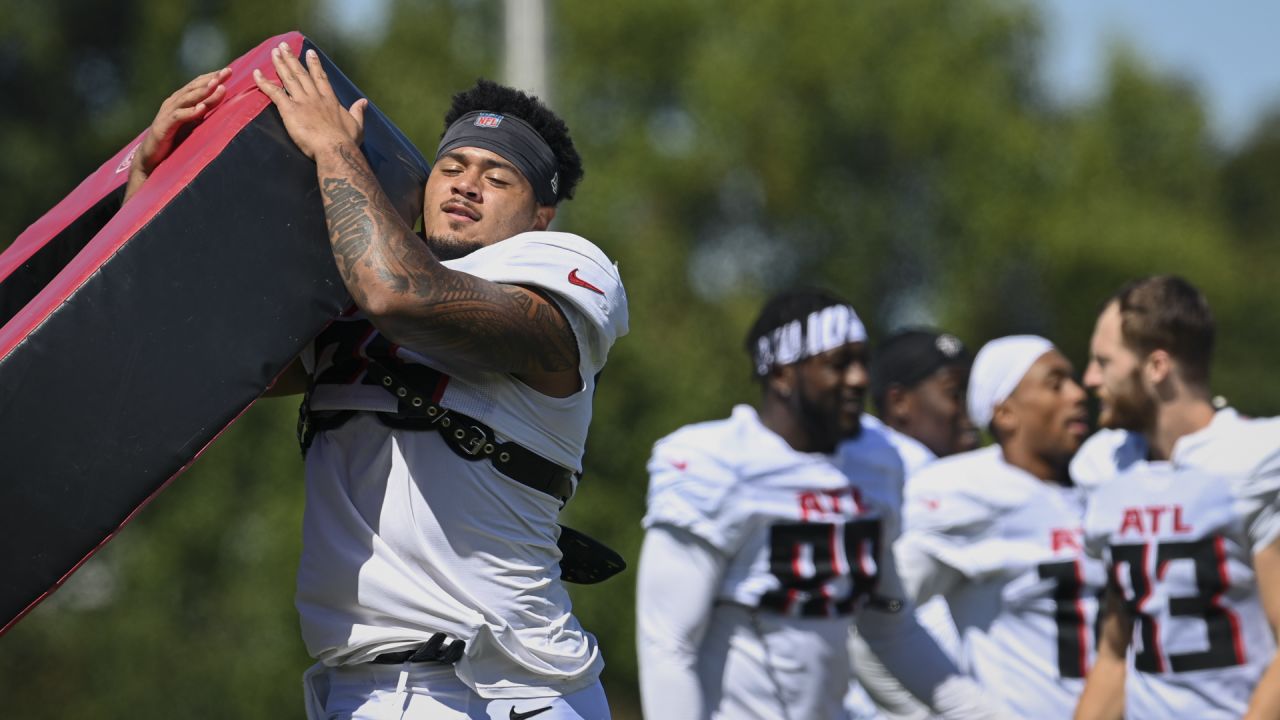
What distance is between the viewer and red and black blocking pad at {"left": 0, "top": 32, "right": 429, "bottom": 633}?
3062mm

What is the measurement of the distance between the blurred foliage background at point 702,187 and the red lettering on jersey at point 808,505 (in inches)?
459

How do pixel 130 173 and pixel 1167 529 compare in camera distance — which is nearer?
pixel 130 173

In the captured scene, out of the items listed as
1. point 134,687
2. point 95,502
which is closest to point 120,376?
point 95,502

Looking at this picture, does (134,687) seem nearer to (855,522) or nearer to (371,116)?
(855,522)

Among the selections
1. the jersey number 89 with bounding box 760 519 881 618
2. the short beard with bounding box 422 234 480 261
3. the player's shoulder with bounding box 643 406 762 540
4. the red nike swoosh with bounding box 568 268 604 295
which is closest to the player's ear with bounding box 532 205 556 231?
the short beard with bounding box 422 234 480 261

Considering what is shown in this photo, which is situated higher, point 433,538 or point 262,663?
point 262,663

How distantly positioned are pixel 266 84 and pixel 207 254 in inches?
15.9

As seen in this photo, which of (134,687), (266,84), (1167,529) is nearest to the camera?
(266,84)

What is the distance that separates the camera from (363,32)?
23078 millimetres

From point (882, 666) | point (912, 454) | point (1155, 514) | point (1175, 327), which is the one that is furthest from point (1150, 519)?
point (912, 454)

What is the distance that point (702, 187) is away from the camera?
24.6 metres

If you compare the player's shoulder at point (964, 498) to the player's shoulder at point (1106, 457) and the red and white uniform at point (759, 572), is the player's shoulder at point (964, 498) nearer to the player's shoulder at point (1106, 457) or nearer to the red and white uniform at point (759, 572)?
the player's shoulder at point (1106, 457)

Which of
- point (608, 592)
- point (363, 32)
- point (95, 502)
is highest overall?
point (363, 32)

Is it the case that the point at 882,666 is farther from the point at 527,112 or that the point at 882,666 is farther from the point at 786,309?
the point at 527,112
